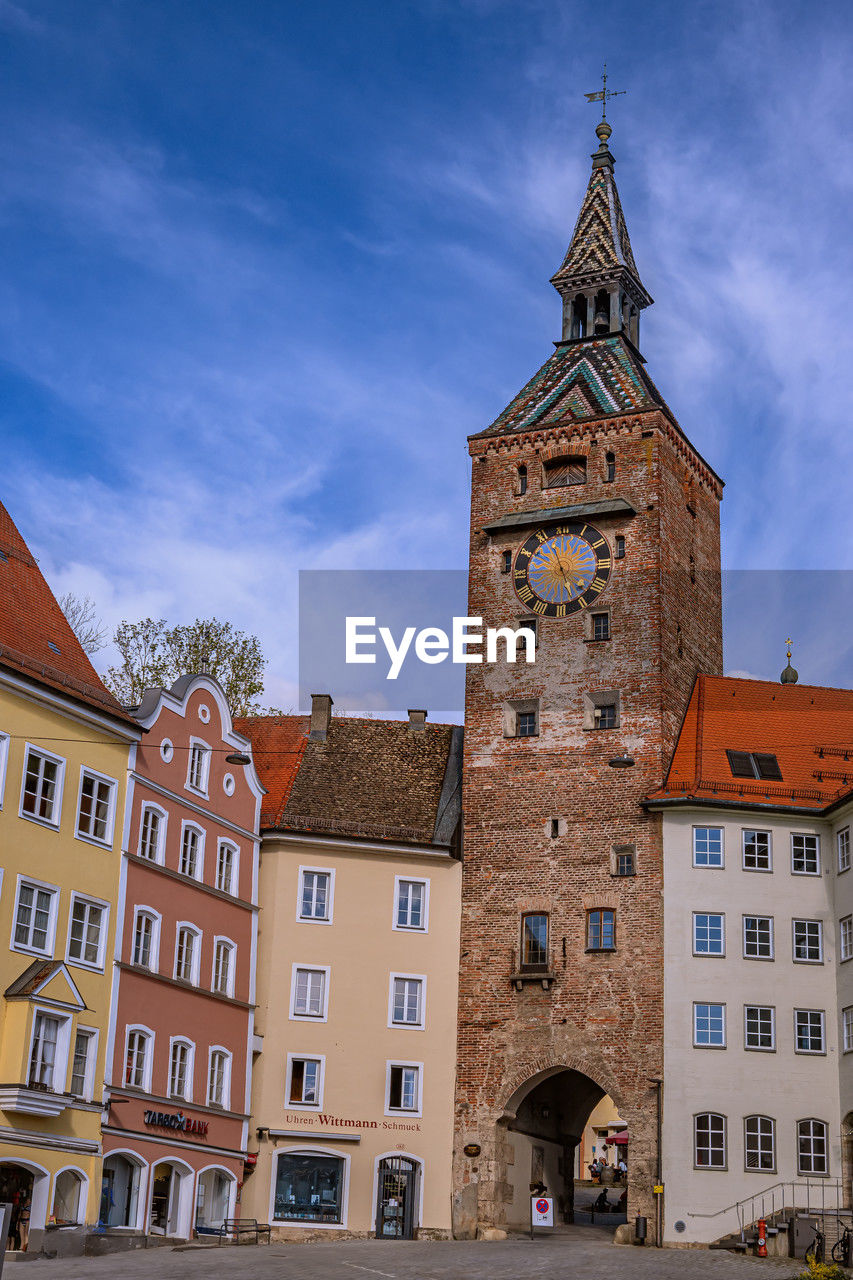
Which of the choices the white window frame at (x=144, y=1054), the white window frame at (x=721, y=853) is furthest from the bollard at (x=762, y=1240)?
A: the white window frame at (x=144, y=1054)

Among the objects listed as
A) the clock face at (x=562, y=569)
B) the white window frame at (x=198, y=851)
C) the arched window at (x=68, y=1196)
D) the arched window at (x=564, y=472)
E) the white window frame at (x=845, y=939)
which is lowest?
the arched window at (x=68, y=1196)

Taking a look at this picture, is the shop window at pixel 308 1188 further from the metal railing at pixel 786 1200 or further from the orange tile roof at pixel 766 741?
the orange tile roof at pixel 766 741

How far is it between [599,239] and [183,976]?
32.4 m

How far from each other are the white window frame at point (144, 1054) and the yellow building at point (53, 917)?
1.09m

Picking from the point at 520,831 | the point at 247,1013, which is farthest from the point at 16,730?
the point at 520,831

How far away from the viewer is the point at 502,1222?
47656 mm

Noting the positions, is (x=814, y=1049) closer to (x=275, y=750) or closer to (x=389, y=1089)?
(x=389, y=1089)

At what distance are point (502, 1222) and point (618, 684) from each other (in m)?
16.4

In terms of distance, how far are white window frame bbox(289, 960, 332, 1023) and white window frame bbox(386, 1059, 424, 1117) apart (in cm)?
234

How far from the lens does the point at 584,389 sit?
57.4 meters

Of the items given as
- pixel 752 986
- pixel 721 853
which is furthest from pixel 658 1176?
pixel 721 853

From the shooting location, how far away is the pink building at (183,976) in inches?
1630

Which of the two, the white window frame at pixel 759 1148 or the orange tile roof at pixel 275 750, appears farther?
the orange tile roof at pixel 275 750

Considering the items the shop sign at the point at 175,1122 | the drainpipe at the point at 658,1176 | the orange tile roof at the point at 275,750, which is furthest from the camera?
the orange tile roof at the point at 275,750
